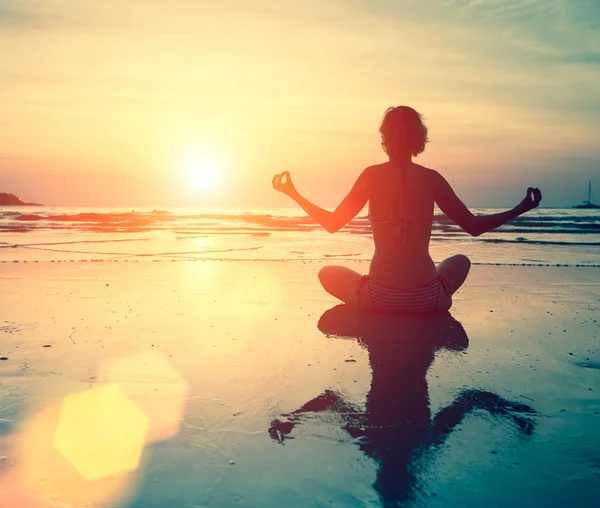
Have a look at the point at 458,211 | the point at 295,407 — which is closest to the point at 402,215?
the point at 458,211

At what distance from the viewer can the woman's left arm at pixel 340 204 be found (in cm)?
506

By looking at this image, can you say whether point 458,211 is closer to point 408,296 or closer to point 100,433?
point 408,296

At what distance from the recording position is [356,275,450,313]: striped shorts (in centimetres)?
555

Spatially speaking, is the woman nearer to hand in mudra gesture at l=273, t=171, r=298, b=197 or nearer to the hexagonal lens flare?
hand in mudra gesture at l=273, t=171, r=298, b=197

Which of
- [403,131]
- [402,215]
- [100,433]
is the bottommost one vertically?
[100,433]

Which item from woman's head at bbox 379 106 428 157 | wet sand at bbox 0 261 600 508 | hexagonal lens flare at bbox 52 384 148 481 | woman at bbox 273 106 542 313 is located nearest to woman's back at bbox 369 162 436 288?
woman at bbox 273 106 542 313

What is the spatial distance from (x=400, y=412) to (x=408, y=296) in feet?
8.83

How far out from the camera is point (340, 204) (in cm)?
534

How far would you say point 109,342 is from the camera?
457cm

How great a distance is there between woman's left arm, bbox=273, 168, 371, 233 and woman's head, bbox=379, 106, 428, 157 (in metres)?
0.37

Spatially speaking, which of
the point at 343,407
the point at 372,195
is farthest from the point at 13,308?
the point at 343,407

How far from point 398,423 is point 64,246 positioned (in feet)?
48.2

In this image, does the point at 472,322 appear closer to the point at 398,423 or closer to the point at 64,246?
the point at 398,423

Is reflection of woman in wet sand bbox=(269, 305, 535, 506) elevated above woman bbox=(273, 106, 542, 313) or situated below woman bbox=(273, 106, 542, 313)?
below
